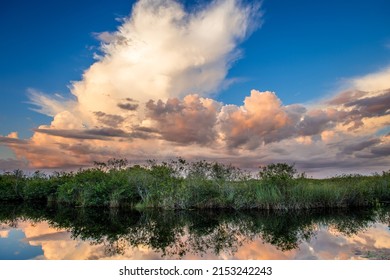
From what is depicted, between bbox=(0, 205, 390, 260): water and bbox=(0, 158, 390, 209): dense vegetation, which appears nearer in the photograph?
bbox=(0, 205, 390, 260): water

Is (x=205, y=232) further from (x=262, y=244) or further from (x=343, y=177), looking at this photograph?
(x=343, y=177)

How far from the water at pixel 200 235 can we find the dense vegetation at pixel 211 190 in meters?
0.88

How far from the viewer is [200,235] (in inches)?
512

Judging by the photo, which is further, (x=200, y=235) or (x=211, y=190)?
(x=211, y=190)

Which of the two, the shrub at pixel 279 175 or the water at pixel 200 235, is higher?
the shrub at pixel 279 175

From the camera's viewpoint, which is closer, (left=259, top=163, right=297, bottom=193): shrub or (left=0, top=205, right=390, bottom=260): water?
(left=0, top=205, right=390, bottom=260): water

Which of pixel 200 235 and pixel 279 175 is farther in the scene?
pixel 279 175

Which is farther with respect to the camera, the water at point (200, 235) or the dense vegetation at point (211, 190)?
the dense vegetation at point (211, 190)

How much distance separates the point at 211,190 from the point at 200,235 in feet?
20.7

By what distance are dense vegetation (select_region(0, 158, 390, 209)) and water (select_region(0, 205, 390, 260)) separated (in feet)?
2.89

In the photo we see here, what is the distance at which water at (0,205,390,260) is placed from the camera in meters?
10.7

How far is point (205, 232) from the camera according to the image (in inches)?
530

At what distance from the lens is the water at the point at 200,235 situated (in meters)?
10.7

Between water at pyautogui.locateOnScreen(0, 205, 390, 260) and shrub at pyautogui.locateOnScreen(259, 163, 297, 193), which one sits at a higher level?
shrub at pyautogui.locateOnScreen(259, 163, 297, 193)
